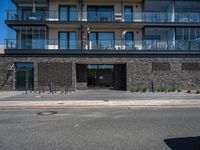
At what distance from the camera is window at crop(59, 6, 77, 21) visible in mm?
32469

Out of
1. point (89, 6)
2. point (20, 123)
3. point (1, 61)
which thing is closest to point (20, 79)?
point (1, 61)

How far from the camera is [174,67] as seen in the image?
30609 mm

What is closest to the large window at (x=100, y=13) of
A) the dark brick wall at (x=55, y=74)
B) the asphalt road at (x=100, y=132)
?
the dark brick wall at (x=55, y=74)

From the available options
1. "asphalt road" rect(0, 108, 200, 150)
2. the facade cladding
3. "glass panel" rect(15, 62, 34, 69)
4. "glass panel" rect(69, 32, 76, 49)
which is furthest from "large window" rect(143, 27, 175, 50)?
"asphalt road" rect(0, 108, 200, 150)

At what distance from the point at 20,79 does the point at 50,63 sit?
3819mm

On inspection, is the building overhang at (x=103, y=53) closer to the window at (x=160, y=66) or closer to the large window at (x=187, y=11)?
the window at (x=160, y=66)

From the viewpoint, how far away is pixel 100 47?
102 ft

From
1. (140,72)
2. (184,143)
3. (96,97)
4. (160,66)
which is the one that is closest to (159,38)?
(160,66)

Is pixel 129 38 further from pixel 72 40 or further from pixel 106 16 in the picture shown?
pixel 72 40

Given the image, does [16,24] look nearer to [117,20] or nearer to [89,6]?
[89,6]

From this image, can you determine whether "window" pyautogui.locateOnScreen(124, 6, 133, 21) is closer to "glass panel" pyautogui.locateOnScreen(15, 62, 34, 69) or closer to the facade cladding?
the facade cladding

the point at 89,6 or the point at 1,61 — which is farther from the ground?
the point at 89,6

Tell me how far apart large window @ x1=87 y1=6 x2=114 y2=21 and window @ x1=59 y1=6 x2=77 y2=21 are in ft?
5.59

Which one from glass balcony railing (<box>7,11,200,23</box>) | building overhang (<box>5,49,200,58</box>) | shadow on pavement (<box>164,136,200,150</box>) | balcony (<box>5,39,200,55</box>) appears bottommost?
shadow on pavement (<box>164,136,200,150</box>)
